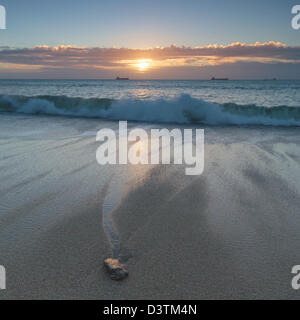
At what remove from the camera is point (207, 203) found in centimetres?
292

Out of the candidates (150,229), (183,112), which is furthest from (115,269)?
(183,112)

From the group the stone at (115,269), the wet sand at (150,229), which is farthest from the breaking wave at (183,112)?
the stone at (115,269)

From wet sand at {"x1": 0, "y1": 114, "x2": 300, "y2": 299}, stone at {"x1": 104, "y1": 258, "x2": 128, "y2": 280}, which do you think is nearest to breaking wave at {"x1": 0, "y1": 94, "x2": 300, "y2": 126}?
wet sand at {"x1": 0, "y1": 114, "x2": 300, "y2": 299}

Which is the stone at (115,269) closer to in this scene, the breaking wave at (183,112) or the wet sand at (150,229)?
the wet sand at (150,229)

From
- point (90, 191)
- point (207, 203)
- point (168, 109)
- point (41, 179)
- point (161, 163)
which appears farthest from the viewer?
point (168, 109)

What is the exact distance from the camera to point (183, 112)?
1102 centimetres

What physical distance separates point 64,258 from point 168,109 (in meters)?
9.77

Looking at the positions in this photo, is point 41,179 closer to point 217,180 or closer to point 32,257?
point 32,257

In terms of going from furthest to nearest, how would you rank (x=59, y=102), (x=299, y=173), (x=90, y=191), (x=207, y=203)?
(x=59, y=102) < (x=299, y=173) < (x=90, y=191) < (x=207, y=203)

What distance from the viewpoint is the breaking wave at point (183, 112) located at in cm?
1055

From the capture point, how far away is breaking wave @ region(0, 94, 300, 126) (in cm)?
1055

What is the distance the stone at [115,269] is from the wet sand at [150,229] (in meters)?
0.04

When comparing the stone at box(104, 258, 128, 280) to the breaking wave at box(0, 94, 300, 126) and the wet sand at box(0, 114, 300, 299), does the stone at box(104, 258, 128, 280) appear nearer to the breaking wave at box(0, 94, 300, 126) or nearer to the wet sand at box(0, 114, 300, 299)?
the wet sand at box(0, 114, 300, 299)
